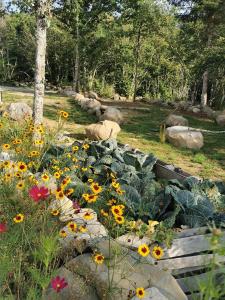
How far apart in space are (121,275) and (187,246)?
4.17 ft

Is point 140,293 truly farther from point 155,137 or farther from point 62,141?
point 155,137

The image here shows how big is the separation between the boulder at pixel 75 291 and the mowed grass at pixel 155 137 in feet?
19.1

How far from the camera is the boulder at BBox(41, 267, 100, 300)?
3.29 metres

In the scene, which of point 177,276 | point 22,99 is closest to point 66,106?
point 22,99

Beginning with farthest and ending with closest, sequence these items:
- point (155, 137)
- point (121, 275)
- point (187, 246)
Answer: point (155, 137)
point (187, 246)
point (121, 275)

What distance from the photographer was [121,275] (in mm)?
3164

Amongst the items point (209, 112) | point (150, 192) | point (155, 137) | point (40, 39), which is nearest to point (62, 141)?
point (40, 39)

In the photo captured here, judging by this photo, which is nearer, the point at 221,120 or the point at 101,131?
the point at 101,131

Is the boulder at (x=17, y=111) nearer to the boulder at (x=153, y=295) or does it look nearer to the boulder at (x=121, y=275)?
the boulder at (x=121, y=275)

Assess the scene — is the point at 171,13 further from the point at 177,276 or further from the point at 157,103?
the point at 177,276

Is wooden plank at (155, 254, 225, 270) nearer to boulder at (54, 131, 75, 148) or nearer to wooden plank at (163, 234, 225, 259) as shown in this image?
wooden plank at (163, 234, 225, 259)

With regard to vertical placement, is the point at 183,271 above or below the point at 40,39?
below

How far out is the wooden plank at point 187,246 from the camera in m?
4.14

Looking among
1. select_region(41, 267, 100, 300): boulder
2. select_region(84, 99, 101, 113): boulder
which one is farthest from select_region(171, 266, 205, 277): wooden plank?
select_region(84, 99, 101, 113): boulder
